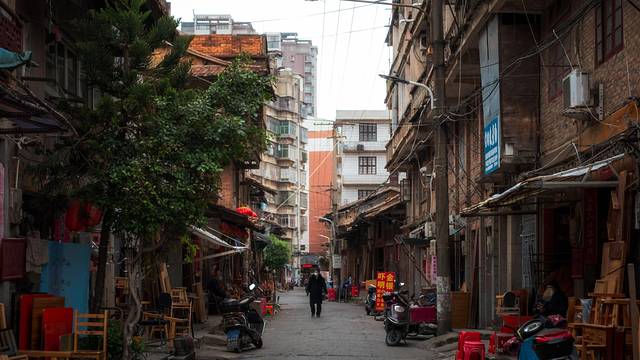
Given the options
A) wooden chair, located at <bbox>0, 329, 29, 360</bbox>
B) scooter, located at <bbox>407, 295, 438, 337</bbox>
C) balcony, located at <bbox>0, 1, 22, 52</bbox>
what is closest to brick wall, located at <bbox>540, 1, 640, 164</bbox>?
scooter, located at <bbox>407, 295, 438, 337</bbox>

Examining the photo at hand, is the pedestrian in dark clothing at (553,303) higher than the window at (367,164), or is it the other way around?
the window at (367,164)

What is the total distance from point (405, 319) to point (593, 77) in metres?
7.62

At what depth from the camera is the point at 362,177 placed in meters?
76.2

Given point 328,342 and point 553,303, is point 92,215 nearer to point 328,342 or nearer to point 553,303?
point 328,342

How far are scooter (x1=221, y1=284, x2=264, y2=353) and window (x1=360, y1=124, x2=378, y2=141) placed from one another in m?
57.4

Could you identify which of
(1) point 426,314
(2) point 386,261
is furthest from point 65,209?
(2) point 386,261

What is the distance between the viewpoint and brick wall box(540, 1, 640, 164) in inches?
490

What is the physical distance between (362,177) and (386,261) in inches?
1181

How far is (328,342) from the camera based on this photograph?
19.2 meters

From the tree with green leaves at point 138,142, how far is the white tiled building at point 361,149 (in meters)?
61.4

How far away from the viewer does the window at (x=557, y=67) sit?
1592cm

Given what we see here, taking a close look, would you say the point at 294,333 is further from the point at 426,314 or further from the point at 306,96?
the point at 306,96

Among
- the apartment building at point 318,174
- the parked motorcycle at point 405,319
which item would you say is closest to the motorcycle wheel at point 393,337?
the parked motorcycle at point 405,319

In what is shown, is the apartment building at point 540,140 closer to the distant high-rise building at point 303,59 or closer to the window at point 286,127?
the window at point 286,127
